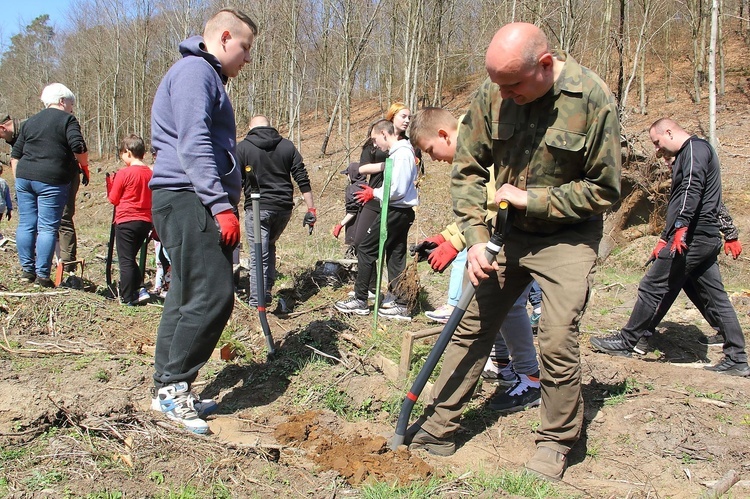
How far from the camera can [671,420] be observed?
3.48 m

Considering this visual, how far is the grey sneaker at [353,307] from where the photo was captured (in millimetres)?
5639

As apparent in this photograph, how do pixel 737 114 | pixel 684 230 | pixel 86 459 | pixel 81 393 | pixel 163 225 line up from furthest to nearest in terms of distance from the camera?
pixel 737 114 → pixel 684 230 → pixel 81 393 → pixel 163 225 → pixel 86 459

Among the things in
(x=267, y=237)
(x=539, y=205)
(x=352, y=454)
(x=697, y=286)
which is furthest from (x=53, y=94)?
(x=697, y=286)

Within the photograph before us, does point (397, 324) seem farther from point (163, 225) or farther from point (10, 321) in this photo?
point (10, 321)

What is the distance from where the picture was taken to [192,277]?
3299 millimetres

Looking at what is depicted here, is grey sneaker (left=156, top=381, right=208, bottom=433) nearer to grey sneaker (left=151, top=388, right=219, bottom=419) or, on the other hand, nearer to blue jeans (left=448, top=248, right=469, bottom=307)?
grey sneaker (left=151, top=388, right=219, bottom=419)

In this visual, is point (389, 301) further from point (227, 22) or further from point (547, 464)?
point (227, 22)

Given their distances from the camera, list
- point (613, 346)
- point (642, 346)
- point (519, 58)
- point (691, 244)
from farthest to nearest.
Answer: point (642, 346) < point (613, 346) < point (691, 244) < point (519, 58)

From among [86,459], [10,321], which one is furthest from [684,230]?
[10,321]

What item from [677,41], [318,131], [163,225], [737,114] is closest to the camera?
[163,225]

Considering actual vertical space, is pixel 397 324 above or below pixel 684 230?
below

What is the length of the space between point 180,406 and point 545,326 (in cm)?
204

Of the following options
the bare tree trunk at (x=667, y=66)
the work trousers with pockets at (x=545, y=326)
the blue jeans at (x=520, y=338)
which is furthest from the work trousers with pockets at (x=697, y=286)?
the bare tree trunk at (x=667, y=66)

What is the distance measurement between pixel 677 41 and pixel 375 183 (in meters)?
19.3
